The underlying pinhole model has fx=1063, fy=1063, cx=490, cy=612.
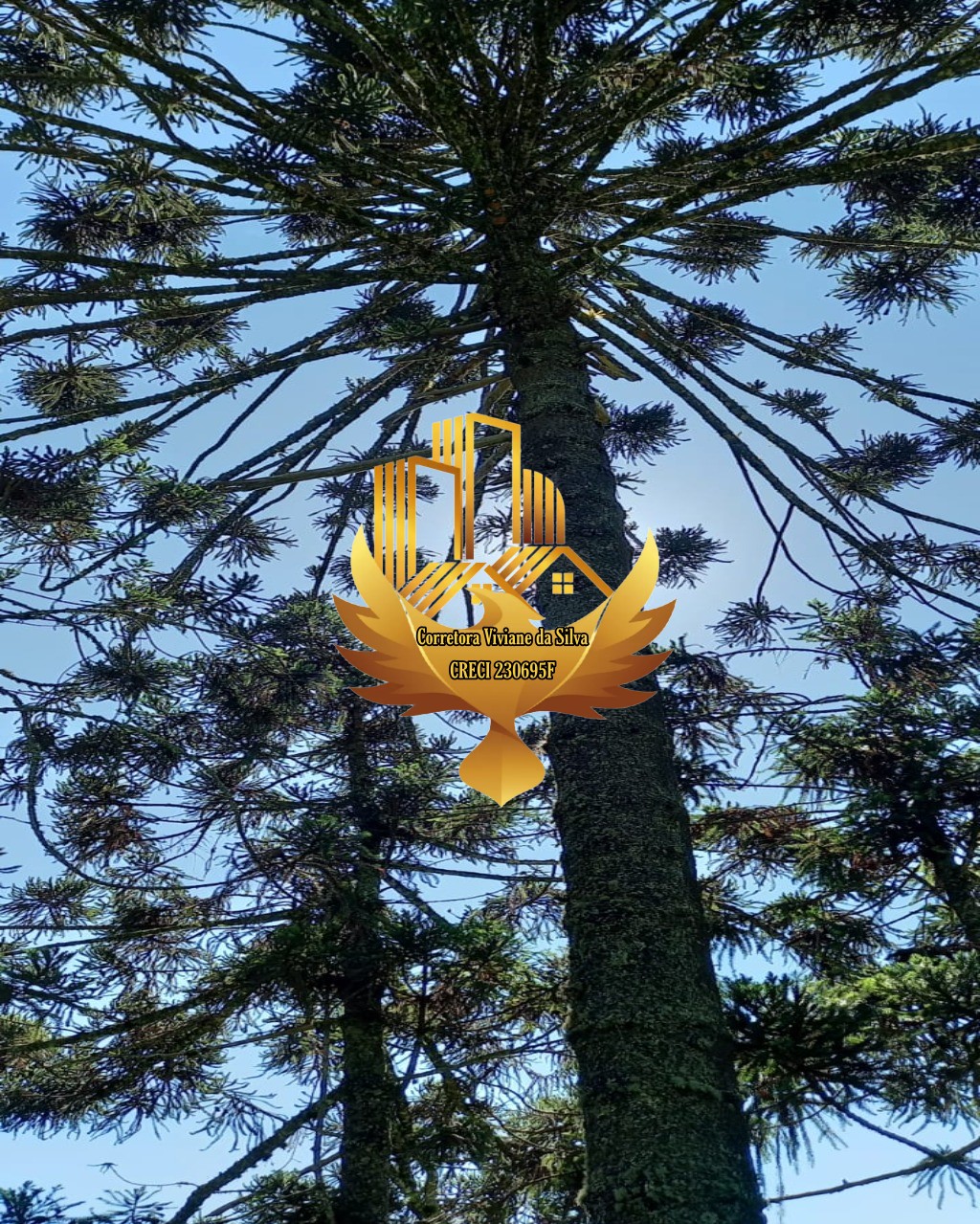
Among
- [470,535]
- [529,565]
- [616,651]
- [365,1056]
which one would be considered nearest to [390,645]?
[529,565]

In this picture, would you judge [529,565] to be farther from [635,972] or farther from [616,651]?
[635,972]

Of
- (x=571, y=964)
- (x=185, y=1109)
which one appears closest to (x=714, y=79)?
(x=571, y=964)

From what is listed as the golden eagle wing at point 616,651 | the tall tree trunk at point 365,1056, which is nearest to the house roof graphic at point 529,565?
the golden eagle wing at point 616,651

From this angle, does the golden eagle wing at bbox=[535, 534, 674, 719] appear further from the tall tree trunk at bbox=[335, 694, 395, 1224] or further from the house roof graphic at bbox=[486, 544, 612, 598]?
the tall tree trunk at bbox=[335, 694, 395, 1224]

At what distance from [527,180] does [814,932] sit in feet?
14.5

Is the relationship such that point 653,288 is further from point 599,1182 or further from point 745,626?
point 599,1182

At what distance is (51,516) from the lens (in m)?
5.82

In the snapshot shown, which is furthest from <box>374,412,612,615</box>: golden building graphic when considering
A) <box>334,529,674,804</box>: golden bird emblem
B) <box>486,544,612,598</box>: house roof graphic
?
<box>334,529,674,804</box>: golden bird emblem

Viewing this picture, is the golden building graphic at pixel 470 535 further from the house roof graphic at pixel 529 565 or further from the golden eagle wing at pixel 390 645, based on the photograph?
the golden eagle wing at pixel 390 645

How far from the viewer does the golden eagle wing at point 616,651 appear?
428cm

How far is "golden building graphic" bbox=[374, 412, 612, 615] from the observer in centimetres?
462

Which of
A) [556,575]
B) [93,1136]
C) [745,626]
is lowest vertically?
[93,1136]

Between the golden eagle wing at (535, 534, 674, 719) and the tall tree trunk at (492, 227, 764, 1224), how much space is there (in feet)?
0.22

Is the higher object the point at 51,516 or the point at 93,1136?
the point at 51,516
